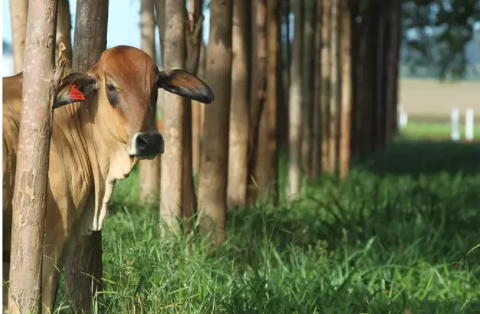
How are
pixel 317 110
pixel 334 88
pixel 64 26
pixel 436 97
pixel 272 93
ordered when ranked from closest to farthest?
1. pixel 64 26
2. pixel 272 93
3. pixel 317 110
4. pixel 334 88
5. pixel 436 97

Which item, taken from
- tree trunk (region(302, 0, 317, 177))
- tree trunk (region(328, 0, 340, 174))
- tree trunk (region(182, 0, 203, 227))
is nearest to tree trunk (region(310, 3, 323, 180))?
tree trunk (region(328, 0, 340, 174))

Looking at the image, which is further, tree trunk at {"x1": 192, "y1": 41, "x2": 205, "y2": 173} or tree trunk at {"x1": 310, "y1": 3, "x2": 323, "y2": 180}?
tree trunk at {"x1": 310, "y1": 3, "x2": 323, "y2": 180}

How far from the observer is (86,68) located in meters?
5.04

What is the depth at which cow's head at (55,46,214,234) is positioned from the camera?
4.39 meters

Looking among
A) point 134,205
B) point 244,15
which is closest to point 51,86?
point 134,205

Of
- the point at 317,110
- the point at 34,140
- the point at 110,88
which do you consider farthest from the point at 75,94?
the point at 317,110

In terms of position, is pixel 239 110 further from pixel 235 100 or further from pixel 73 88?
pixel 73 88

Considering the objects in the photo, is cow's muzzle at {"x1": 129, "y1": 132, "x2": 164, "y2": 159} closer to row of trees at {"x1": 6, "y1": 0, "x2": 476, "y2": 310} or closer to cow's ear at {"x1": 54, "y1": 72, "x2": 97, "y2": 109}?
cow's ear at {"x1": 54, "y1": 72, "x2": 97, "y2": 109}

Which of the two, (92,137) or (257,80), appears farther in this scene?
(257,80)

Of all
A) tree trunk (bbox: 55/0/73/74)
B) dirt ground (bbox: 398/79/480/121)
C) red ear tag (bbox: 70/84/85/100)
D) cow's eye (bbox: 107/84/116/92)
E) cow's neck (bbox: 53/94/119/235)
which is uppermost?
tree trunk (bbox: 55/0/73/74)

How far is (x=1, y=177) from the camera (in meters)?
4.30

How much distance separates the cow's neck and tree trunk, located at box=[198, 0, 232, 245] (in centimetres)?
281

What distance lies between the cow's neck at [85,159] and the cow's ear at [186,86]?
403 millimetres

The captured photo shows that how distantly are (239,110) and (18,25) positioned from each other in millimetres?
2675
